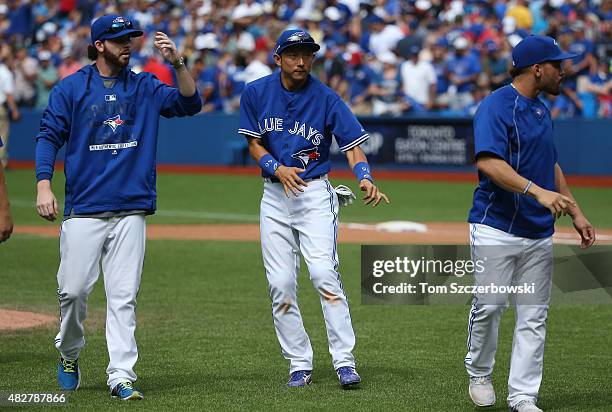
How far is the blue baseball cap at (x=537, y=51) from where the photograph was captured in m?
6.34

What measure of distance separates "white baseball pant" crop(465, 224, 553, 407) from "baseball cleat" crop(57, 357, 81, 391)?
244cm

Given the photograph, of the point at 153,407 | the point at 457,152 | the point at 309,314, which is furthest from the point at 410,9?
the point at 153,407

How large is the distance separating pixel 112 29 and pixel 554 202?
2755 millimetres

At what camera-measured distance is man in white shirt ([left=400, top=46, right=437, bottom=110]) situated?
24.0 meters

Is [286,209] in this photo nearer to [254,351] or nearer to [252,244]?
[254,351]

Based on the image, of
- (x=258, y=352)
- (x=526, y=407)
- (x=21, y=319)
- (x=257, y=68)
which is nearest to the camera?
(x=526, y=407)

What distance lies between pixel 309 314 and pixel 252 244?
16.6 feet

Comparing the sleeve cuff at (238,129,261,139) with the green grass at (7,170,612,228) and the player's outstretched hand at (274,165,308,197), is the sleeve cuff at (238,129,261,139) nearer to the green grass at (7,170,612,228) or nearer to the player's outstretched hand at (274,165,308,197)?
the player's outstretched hand at (274,165,308,197)

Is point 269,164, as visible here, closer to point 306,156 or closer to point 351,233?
point 306,156

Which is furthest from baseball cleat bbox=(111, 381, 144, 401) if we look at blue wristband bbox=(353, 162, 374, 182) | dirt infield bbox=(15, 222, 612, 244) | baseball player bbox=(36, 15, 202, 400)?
dirt infield bbox=(15, 222, 612, 244)

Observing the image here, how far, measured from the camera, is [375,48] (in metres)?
26.2

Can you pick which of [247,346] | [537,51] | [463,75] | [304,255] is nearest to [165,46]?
[304,255]

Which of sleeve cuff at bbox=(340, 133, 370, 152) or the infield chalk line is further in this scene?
the infield chalk line

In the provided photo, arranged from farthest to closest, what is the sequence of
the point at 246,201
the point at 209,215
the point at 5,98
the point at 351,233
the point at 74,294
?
the point at 5,98 < the point at 246,201 < the point at 209,215 < the point at 351,233 < the point at 74,294
